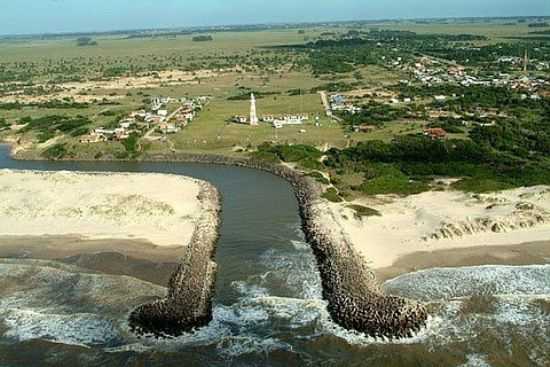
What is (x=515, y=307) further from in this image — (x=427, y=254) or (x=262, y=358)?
(x=262, y=358)

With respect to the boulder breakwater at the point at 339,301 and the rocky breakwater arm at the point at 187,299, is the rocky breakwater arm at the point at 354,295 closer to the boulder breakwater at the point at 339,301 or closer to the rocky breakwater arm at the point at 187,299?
the boulder breakwater at the point at 339,301

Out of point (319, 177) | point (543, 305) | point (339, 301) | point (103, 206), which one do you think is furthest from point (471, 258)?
point (103, 206)

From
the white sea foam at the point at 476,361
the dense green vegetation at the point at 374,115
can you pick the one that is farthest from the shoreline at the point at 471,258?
the dense green vegetation at the point at 374,115

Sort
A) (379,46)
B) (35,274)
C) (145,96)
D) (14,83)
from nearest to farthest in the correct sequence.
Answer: (35,274) < (145,96) < (14,83) < (379,46)

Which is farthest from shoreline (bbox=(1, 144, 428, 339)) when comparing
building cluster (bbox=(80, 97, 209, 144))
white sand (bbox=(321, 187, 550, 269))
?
building cluster (bbox=(80, 97, 209, 144))

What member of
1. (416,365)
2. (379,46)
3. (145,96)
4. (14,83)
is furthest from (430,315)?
(379,46)

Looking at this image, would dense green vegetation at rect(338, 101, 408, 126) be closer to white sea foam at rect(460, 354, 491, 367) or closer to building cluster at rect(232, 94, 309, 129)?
building cluster at rect(232, 94, 309, 129)

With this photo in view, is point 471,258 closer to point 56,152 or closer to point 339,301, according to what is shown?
point 339,301
